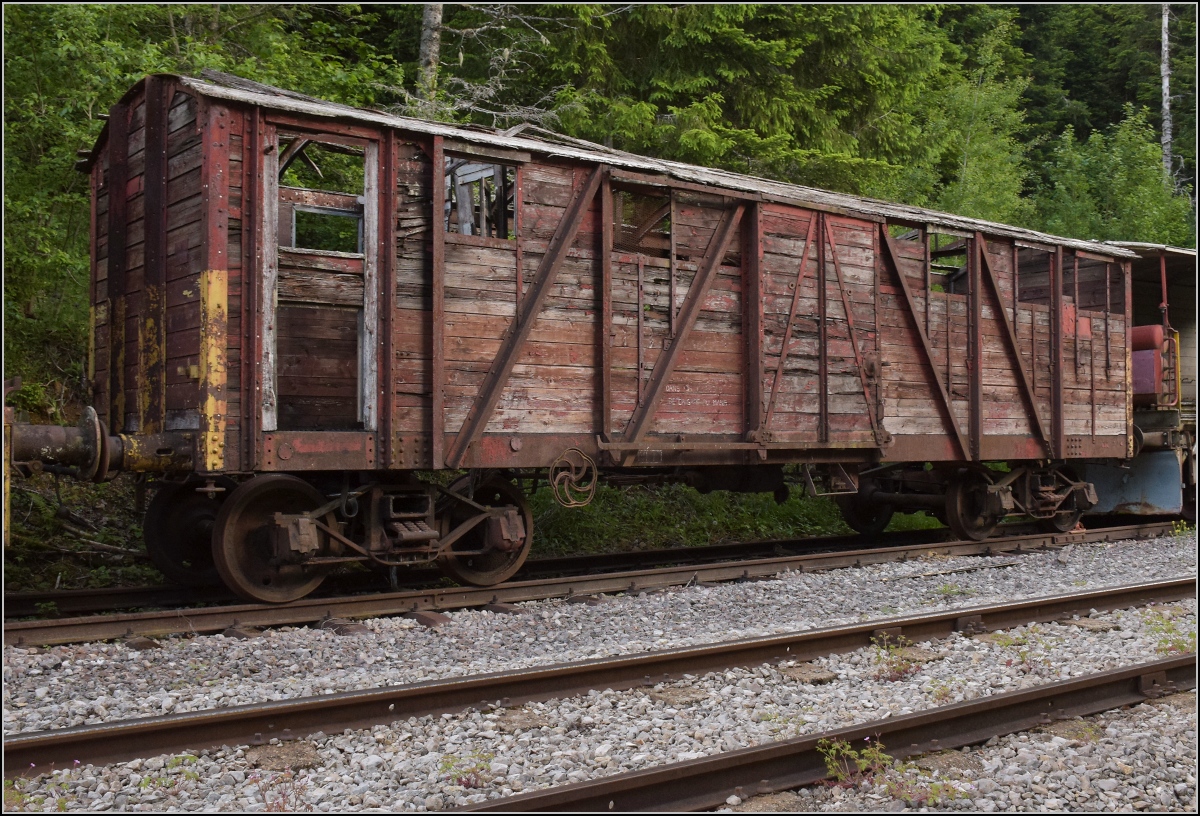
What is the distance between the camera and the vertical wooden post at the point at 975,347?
1123cm

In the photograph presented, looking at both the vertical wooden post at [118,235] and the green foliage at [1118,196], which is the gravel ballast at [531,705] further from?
the green foliage at [1118,196]

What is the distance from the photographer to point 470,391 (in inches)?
304

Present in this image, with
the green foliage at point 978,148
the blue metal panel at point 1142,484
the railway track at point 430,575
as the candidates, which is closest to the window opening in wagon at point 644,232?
the railway track at point 430,575

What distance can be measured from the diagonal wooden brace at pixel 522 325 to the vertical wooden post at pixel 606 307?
14 centimetres

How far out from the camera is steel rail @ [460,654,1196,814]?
3.72 m

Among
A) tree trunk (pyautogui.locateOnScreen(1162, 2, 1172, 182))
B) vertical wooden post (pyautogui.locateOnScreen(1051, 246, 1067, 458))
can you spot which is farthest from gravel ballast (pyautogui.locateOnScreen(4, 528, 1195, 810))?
tree trunk (pyautogui.locateOnScreen(1162, 2, 1172, 182))

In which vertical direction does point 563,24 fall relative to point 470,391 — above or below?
above

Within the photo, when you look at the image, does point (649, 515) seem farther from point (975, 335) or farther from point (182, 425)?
point (182, 425)

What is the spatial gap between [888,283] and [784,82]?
6.27 m

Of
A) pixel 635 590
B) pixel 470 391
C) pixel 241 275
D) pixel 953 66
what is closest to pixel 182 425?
pixel 241 275

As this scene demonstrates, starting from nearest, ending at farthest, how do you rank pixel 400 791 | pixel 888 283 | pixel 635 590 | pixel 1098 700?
pixel 400 791, pixel 1098 700, pixel 635 590, pixel 888 283

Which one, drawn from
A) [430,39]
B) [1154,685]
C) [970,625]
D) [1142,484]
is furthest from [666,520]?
[1154,685]

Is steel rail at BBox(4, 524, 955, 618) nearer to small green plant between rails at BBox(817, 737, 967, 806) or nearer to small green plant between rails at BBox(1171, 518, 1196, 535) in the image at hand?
small green plant between rails at BBox(1171, 518, 1196, 535)

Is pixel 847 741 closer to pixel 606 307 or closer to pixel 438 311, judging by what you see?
pixel 438 311
